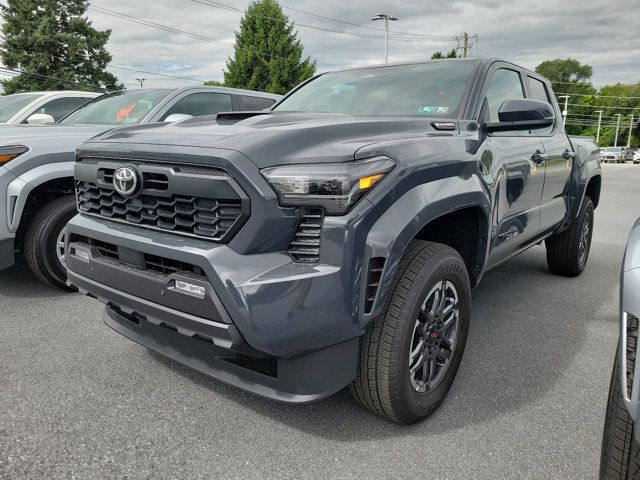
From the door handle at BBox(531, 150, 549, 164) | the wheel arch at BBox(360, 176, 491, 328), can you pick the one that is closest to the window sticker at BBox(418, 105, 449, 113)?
the wheel arch at BBox(360, 176, 491, 328)

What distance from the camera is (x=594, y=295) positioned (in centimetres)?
432

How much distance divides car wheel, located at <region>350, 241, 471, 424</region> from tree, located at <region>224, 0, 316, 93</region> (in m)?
39.0

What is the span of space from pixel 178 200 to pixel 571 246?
3.86 m

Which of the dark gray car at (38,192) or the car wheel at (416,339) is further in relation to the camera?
the dark gray car at (38,192)

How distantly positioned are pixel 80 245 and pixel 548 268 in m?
4.31

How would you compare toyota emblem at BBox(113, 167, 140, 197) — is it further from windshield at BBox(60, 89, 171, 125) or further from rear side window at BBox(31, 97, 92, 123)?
rear side window at BBox(31, 97, 92, 123)

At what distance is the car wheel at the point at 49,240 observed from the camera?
12.8ft

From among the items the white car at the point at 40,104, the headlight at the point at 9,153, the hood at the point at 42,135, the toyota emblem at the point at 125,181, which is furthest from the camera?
the white car at the point at 40,104

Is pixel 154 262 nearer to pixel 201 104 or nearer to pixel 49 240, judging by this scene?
pixel 49 240

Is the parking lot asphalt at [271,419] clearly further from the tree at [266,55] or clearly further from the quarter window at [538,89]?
the tree at [266,55]

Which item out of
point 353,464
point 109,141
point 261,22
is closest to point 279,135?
point 109,141

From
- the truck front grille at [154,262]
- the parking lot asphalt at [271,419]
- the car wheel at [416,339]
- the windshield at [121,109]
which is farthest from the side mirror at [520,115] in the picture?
the windshield at [121,109]

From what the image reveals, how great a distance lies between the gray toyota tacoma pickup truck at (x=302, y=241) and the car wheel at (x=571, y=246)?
209 centimetres

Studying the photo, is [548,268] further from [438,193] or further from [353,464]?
[353,464]
